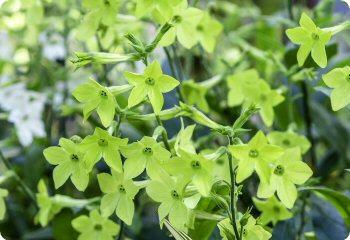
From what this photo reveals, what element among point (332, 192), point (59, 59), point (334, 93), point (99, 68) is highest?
point (334, 93)

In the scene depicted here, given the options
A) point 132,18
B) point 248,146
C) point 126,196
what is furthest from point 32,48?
point 248,146

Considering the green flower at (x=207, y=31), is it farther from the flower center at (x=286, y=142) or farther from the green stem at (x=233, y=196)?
the green stem at (x=233, y=196)

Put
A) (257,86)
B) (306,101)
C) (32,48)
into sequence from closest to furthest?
(257,86) < (306,101) < (32,48)

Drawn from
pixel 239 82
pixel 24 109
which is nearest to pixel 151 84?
pixel 239 82

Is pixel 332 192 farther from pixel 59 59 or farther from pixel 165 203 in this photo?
pixel 59 59

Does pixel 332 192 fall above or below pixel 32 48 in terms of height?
above
